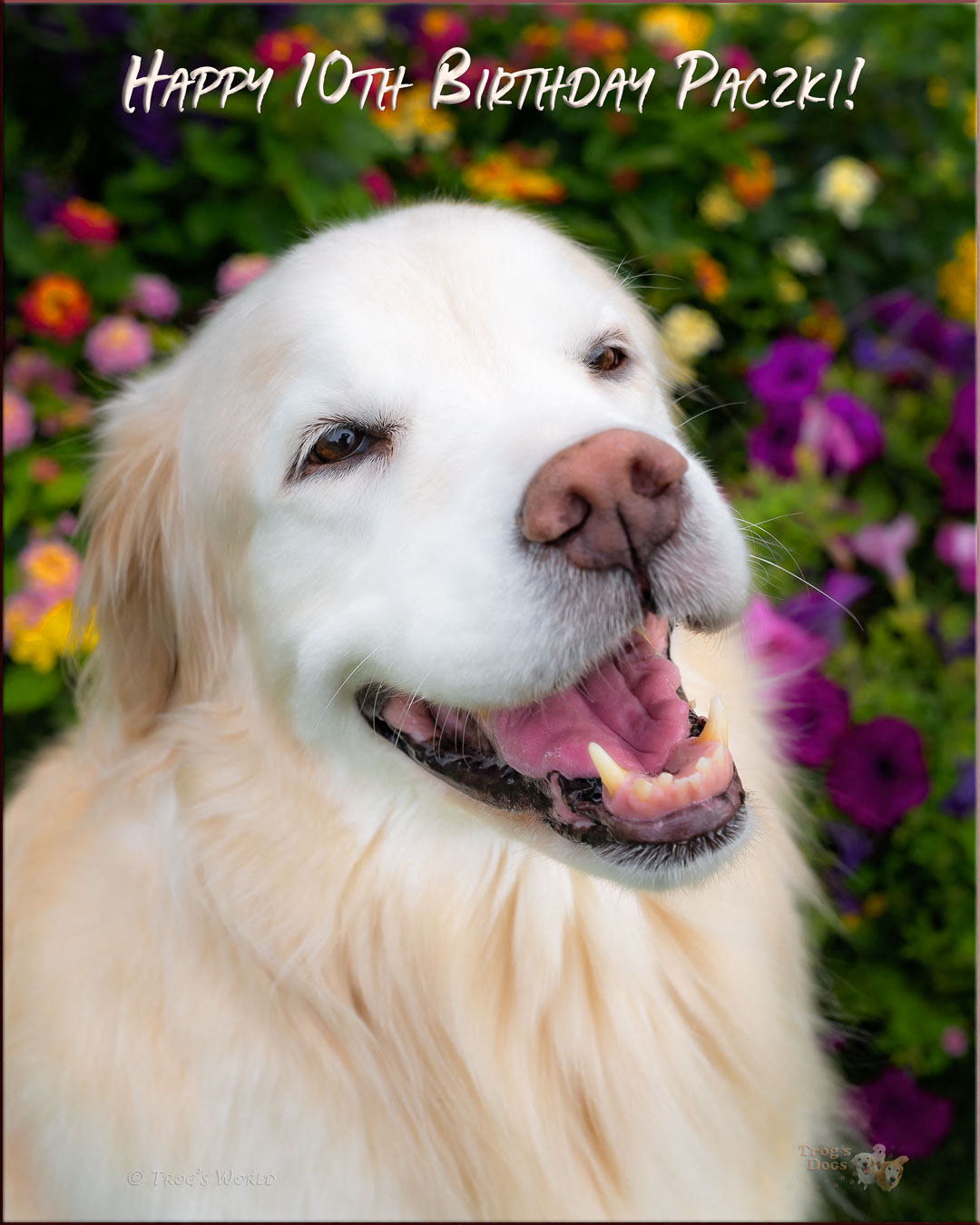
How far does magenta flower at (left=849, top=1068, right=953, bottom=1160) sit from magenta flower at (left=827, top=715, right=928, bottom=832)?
544 millimetres

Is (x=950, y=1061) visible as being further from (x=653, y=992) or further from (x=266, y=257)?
(x=266, y=257)

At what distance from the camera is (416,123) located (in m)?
2.87

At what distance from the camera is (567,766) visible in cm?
134

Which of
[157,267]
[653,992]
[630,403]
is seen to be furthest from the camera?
[157,267]

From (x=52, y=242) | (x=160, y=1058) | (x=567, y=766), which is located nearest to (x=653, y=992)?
(x=567, y=766)

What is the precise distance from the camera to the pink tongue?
4.40 feet

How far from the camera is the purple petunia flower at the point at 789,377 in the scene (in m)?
2.41

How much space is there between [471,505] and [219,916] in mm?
934

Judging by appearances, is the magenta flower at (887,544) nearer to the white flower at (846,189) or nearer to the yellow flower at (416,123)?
the white flower at (846,189)

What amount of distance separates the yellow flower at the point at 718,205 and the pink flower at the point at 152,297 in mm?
1646

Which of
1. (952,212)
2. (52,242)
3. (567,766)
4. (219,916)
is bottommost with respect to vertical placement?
(219,916)

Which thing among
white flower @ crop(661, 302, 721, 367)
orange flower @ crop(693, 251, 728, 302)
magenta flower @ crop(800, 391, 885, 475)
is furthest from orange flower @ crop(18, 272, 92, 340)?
magenta flower @ crop(800, 391, 885, 475)

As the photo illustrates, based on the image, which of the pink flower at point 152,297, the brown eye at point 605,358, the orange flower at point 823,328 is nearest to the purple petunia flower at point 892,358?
the orange flower at point 823,328

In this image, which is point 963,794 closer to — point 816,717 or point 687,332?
point 816,717
